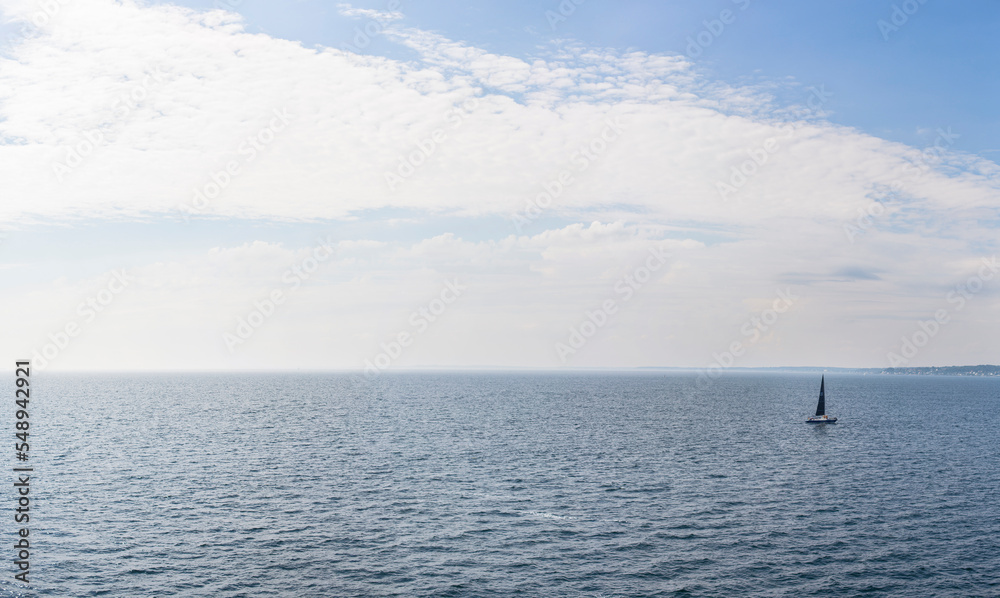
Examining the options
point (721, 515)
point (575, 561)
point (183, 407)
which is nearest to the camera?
point (575, 561)

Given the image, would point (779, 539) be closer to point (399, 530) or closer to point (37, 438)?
point (399, 530)

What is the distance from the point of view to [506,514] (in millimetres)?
64000

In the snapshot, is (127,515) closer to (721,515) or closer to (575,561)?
(575,561)

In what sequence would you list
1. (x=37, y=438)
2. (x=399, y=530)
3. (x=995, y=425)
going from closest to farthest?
1. (x=399, y=530)
2. (x=37, y=438)
3. (x=995, y=425)

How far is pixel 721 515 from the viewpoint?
6431 cm

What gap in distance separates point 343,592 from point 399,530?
44.7 ft

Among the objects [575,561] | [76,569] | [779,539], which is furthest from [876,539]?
[76,569]

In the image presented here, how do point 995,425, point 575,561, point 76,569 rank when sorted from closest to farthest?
point 76,569 < point 575,561 < point 995,425

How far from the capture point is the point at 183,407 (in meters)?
184

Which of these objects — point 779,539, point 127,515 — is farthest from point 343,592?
point 779,539

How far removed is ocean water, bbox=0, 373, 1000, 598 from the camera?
4778cm

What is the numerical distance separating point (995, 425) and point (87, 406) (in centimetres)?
24460

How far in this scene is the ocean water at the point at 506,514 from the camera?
4778cm

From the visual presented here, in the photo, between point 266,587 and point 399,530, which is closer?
point 266,587
